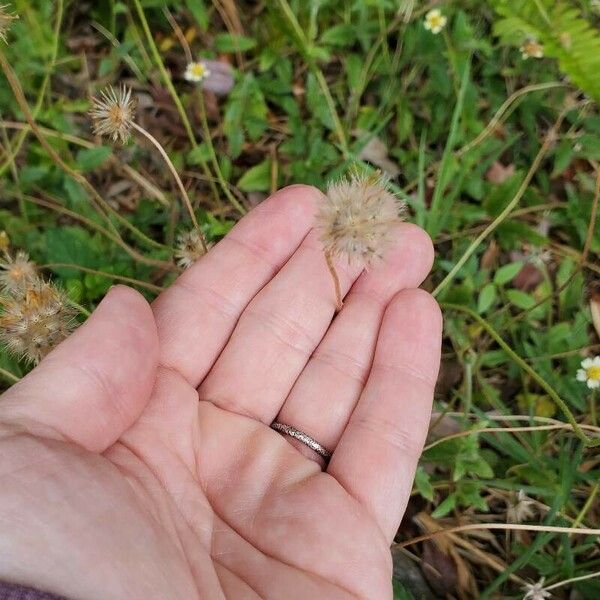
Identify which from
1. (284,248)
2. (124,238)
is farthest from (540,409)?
(124,238)

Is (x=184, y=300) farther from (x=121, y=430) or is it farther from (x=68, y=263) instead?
(x=68, y=263)

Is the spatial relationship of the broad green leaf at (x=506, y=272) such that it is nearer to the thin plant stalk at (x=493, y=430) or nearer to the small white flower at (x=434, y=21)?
the thin plant stalk at (x=493, y=430)

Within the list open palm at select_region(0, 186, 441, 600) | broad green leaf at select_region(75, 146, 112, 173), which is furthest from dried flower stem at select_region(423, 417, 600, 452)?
broad green leaf at select_region(75, 146, 112, 173)

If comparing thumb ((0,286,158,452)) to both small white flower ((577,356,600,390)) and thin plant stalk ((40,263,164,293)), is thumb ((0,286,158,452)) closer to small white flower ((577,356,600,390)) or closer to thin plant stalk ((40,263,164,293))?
thin plant stalk ((40,263,164,293))

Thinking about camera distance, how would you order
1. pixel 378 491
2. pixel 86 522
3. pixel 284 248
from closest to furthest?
pixel 86 522 → pixel 378 491 → pixel 284 248

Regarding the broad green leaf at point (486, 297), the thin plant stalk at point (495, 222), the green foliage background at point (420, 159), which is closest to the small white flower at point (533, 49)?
the green foliage background at point (420, 159)

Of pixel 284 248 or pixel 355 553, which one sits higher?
pixel 284 248

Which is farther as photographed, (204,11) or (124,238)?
(204,11)
